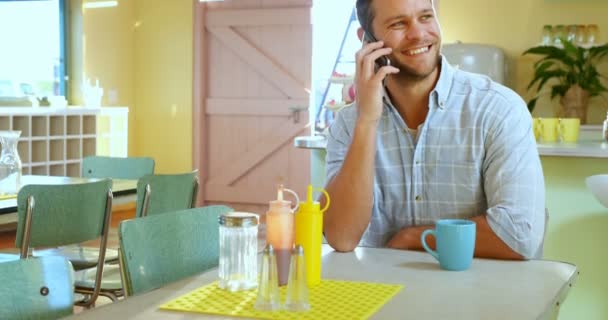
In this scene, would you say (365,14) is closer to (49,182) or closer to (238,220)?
(238,220)

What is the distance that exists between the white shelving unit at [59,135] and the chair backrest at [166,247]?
16.3ft

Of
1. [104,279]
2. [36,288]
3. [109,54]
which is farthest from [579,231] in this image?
[109,54]

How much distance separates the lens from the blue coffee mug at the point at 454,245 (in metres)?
1.67

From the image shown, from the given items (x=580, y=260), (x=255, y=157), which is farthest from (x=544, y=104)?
(x=580, y=260)

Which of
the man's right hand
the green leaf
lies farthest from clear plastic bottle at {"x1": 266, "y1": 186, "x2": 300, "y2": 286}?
the green leaf

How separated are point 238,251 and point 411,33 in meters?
0.70

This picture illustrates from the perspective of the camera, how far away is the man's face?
Answer: 1943 millimetres

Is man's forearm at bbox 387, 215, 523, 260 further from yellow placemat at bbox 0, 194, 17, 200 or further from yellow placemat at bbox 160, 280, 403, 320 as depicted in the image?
yellow placemat at bbox 0, 194, 17, 200

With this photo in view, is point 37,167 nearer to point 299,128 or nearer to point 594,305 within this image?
point 299,128

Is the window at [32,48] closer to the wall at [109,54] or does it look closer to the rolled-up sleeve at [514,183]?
the wall at [109,54]

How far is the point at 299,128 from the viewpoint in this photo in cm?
764

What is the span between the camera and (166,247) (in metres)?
1.81

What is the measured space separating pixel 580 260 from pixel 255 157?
4805mm

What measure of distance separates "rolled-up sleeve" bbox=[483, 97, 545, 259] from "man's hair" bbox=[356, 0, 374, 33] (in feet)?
1.18
